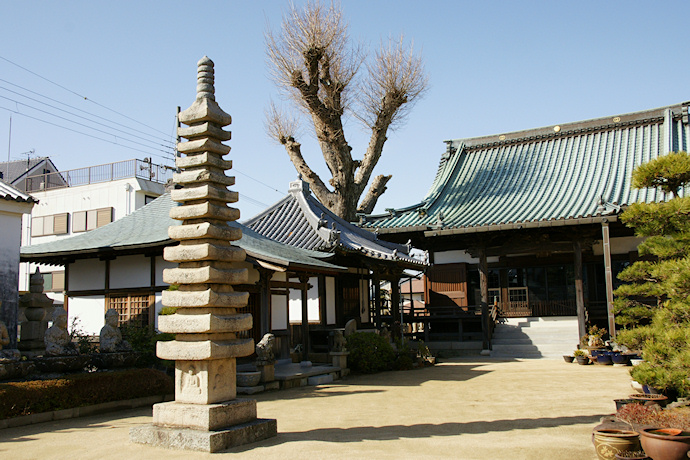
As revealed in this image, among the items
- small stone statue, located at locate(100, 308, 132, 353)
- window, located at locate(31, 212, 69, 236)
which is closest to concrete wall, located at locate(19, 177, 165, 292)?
window, located at locate(31, 212, 69, 236)

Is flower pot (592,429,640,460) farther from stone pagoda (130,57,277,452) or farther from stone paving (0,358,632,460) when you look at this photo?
stone pagoda (130,57,277,452)

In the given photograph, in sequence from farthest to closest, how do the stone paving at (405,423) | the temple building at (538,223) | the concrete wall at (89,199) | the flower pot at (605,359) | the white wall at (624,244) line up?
the concrete wall at (89,199) < the white wall at (624,244) < the temple building at (538,223) < the flower pot at (605,359) < the stone paving at (405,423)

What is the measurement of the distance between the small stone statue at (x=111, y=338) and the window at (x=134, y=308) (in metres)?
3.01

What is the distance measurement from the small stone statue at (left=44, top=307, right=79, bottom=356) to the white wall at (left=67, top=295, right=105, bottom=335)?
4930mm

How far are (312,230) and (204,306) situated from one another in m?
11.6

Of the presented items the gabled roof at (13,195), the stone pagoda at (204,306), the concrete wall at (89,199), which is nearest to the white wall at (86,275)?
the gabled roof at (13,195)

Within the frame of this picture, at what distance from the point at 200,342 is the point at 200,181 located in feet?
6.78

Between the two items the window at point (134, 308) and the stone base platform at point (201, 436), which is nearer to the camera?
the stone base platform at point (201, 436)

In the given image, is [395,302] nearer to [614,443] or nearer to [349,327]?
[349,327]

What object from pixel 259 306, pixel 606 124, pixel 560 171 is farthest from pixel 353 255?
pixel 606 124

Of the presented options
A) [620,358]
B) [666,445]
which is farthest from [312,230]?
[666,445]

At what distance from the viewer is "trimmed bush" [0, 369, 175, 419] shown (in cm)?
848

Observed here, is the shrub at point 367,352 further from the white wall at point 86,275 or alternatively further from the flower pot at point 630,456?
the flower pot at point 630,456

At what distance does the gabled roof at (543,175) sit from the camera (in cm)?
1988
